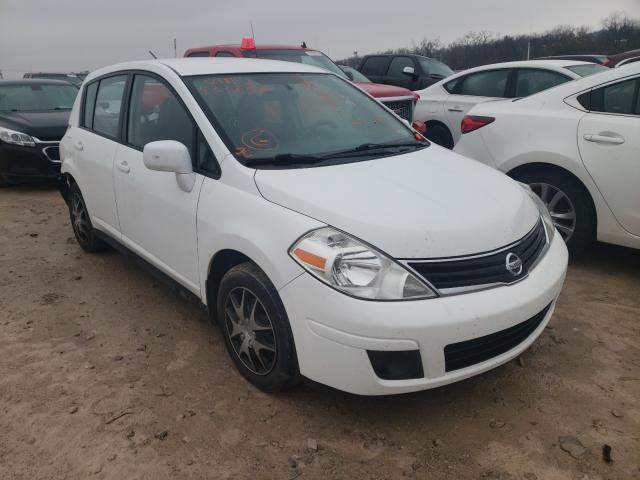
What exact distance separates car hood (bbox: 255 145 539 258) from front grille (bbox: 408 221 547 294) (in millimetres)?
39

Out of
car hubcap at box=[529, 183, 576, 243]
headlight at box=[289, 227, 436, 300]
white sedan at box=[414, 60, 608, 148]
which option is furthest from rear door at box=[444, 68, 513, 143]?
headlight at box=[289, 227, 436, 300]

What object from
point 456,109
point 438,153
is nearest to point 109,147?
point 438,153

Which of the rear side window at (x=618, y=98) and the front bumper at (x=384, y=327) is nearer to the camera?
the front bumper at (x=384, y=327)

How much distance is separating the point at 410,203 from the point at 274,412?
3.97 ft

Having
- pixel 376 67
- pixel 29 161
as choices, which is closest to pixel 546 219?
pixel 29 161

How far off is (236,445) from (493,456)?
113 cm

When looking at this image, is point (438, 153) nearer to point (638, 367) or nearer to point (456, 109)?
point (638, 367)

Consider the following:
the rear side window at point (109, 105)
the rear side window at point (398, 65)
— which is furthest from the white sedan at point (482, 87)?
the rear side window at point (109, 105)

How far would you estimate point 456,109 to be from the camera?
716 cm

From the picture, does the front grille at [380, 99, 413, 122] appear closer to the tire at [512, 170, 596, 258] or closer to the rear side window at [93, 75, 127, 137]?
the tire at [512, 170, 596, 258]

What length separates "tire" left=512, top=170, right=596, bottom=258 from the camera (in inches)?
161

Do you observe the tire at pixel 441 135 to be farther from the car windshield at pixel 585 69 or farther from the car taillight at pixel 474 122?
the car taillight at pixel 474 122

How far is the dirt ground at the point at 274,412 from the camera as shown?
227cm

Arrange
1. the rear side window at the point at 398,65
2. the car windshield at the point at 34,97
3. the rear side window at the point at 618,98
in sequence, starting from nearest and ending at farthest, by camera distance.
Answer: the rear side window at the point at 618,98 → the car windshield at the point at 34,97 → the rear side window at the point at 398,65
